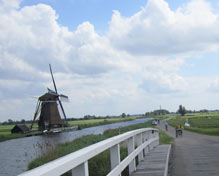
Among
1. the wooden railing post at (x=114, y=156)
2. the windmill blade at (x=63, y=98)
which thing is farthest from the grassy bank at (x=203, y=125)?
the windmill blade at (x=63, y=98)

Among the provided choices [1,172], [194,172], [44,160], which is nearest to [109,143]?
[194,172]

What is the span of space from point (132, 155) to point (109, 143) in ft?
6.30

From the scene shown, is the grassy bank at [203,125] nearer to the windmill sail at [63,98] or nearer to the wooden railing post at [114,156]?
the wooden railing post at [114,156]

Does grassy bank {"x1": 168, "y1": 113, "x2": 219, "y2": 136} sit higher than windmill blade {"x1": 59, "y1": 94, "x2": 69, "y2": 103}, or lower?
lower

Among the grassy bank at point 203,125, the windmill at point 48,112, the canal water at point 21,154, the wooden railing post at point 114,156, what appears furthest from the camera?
the windmill at point 48,112

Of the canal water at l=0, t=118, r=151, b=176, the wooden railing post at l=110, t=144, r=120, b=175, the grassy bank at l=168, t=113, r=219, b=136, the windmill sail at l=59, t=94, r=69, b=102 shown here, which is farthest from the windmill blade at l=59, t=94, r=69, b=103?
the wooden railing post at l=110, t=144, r=120, b=175

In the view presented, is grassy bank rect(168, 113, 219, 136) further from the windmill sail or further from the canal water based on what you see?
the windmill sail

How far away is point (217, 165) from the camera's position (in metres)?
7.96

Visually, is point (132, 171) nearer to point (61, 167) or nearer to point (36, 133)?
point (61, 167)

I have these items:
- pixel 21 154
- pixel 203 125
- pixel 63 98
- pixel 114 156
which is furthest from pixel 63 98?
pixel 114 156

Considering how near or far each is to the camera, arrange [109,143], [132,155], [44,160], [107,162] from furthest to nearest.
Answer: [44,160], [107,162], [132,155], [109,143]

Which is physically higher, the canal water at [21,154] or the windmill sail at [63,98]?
the windmill sail at [63,98]

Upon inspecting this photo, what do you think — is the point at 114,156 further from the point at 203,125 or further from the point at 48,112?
the point at 48,112

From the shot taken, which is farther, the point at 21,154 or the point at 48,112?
the point at 48,112
